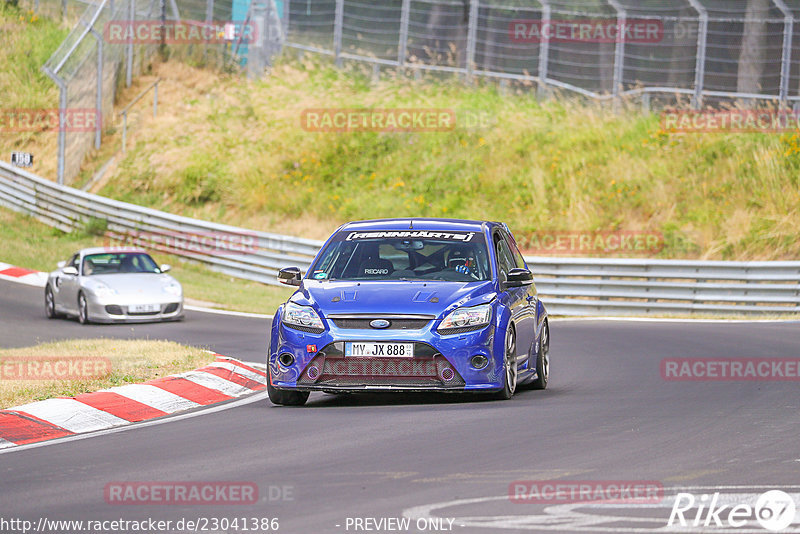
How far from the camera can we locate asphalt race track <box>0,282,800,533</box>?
20.4 ft

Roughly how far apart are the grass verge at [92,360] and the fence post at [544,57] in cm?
1811

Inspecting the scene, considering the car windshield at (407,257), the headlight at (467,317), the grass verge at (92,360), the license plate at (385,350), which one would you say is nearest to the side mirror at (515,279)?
the car windshield at (407,257)

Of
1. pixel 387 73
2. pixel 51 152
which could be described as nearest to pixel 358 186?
pixel 387 73

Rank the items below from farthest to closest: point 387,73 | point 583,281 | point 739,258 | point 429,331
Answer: point 387,73 < point 739,258 < point 583,281 < point 429,331

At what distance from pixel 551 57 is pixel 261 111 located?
33.4 feet

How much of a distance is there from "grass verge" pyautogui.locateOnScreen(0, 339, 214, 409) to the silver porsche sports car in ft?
16.4

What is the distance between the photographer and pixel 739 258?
26.6 meters

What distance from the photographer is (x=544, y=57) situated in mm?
32156

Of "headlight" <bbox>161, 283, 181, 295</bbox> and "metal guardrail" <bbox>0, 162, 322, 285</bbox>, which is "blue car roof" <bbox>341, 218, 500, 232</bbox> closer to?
"headlight" <bbox>161, 283, 181, 295</bbox>

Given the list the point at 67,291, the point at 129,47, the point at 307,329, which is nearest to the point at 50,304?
the point at 67,291

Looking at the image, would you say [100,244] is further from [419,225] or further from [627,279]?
[419,225]

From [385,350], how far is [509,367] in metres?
1.21

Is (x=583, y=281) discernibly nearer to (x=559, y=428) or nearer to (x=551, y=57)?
(x=551, y=57)

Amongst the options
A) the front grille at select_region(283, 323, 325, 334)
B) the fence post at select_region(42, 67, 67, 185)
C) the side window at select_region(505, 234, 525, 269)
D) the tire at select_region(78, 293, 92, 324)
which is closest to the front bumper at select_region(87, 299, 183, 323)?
the tire at select_region(78, 293, 92, 324)
